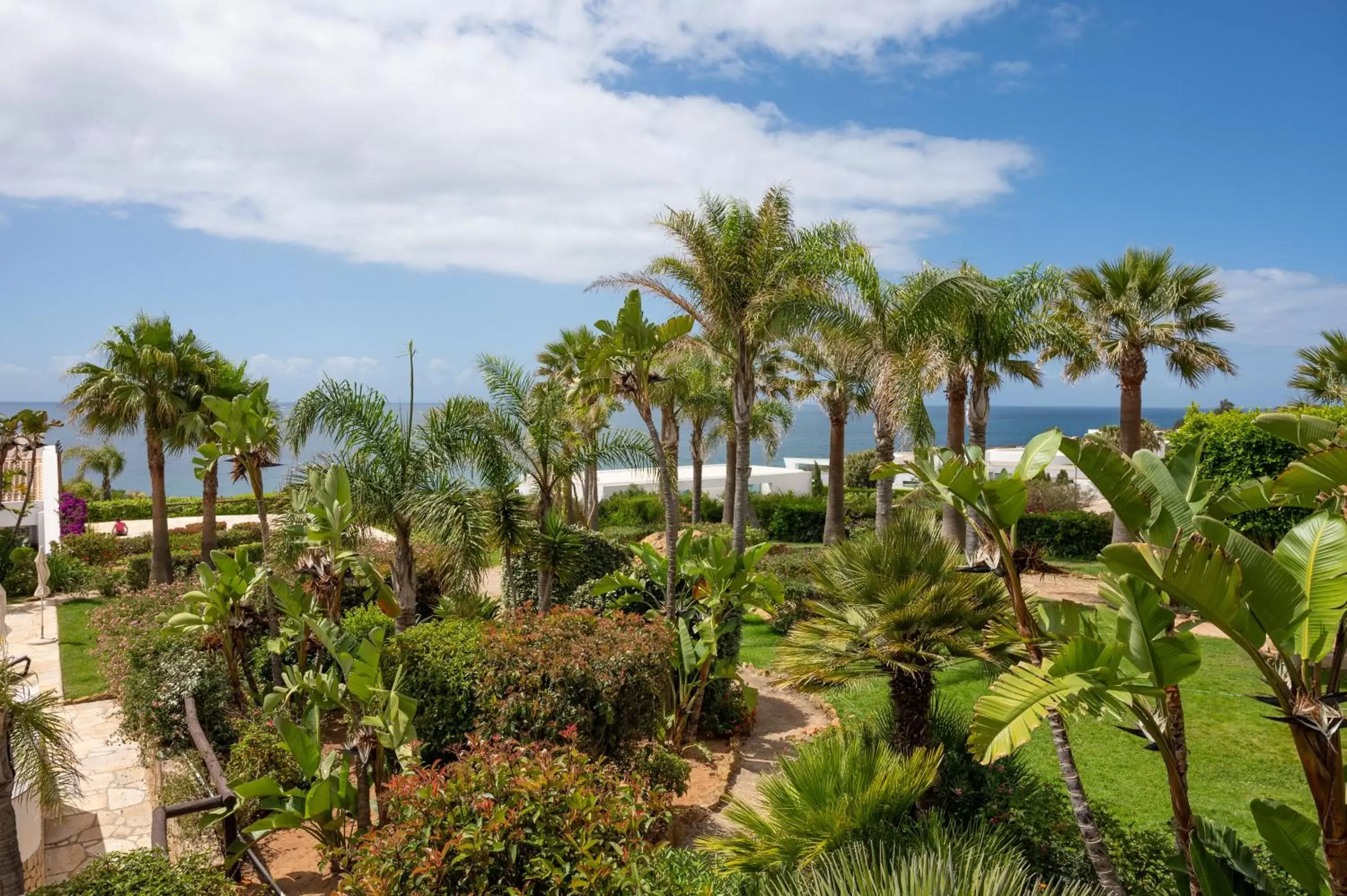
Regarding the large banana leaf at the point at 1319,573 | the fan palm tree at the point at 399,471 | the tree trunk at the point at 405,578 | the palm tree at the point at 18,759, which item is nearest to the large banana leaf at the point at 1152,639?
the large banana leaf at the point at 1319,573

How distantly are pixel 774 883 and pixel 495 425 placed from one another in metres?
9.70

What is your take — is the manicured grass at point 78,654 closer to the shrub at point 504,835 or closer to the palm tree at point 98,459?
the shrub at point 504,835

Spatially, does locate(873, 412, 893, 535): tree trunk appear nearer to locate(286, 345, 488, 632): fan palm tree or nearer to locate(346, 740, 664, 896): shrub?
locate(286, 345, 488, 632): fan palm tree

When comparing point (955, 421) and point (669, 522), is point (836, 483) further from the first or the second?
point (669, 522)

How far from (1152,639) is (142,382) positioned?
19.7m

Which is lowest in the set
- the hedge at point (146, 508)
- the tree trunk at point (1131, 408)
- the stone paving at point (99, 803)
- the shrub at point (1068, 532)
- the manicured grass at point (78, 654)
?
the stone paving at point (99, 803)

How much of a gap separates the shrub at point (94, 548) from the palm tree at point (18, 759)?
69.3 feet

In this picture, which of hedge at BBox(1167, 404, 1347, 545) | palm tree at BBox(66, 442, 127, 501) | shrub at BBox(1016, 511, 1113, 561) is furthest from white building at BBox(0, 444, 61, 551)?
shrub at BBox(1016, 511, 1113, 561)

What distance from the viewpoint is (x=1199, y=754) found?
30.5ft

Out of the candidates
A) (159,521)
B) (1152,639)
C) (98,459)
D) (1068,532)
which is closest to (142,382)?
(159,521)

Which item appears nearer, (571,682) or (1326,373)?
(571,682)

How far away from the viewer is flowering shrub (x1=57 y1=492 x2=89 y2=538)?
966 inches

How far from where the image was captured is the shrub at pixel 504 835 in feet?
15.4

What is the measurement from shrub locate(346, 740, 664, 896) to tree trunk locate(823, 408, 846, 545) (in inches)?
737
